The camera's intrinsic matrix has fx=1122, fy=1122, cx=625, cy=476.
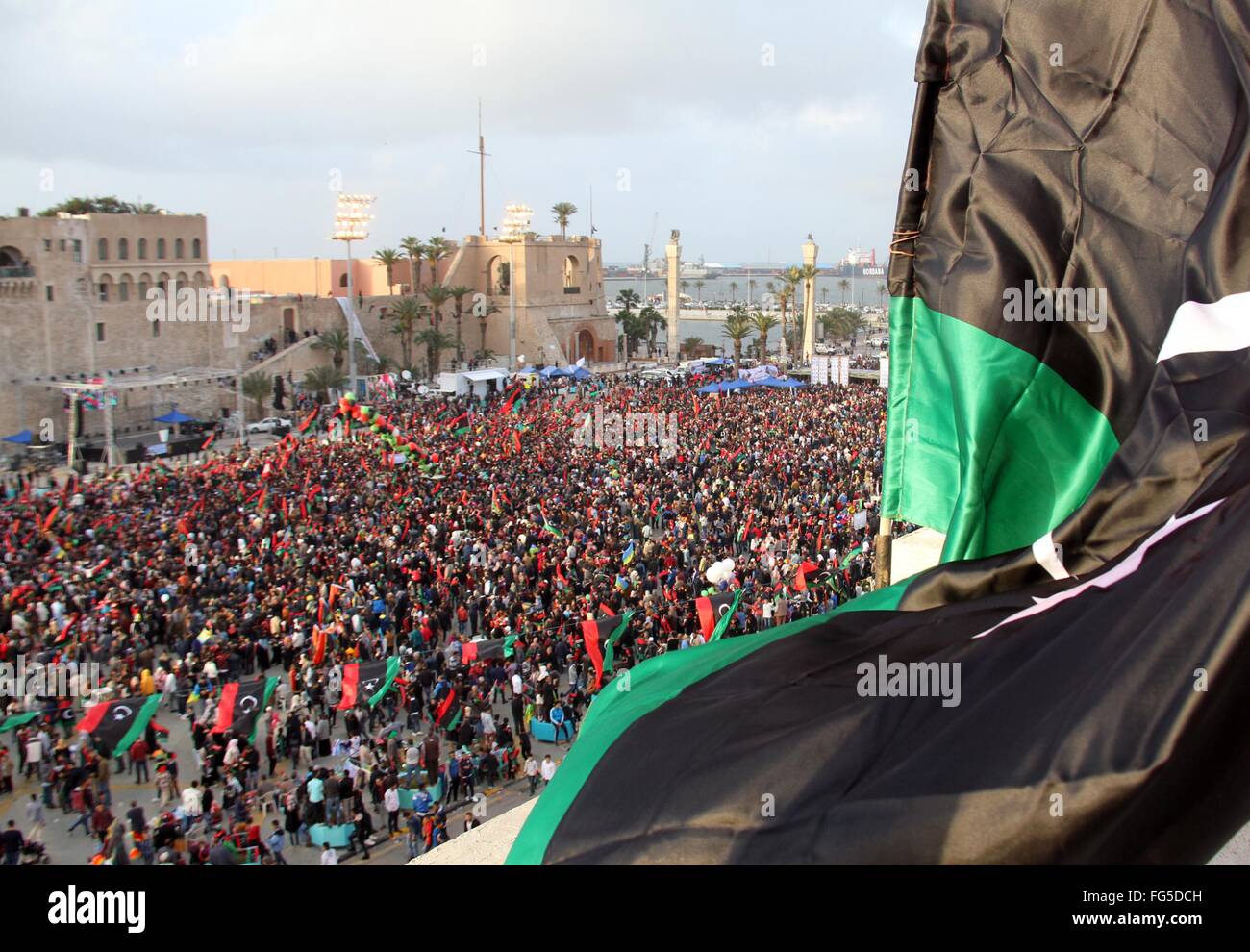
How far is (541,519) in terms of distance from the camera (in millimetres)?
23234

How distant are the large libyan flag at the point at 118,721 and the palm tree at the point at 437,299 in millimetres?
50189

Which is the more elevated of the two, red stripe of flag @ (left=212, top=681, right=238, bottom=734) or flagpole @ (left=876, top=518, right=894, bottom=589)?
flagpole @ (left=876, top=518, right=894, bottom=589)

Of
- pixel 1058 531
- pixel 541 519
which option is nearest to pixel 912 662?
pixel 1058 531

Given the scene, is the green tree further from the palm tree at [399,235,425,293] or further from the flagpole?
the flagpole

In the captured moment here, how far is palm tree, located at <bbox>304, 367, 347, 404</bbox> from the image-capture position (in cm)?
5101

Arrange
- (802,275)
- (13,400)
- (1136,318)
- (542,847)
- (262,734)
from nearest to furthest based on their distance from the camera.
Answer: (542,847)
(1136,318)
(262,734)
(13,400)
(802,275)

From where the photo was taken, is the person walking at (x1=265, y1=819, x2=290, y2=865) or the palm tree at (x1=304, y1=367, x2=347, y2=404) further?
the palm tree at (x1=304, y1=367, x2=347, y2=404)

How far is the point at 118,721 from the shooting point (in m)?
13.4

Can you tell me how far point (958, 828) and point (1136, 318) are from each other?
7.18 ft
